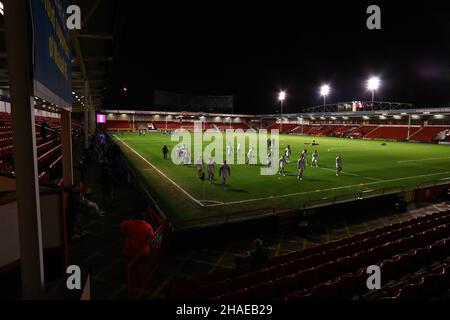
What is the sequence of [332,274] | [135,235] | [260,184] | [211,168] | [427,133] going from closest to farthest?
[332,274]
[135,235]
[260,184]
[211,168]
[427,133]

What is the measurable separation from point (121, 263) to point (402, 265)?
6871mm

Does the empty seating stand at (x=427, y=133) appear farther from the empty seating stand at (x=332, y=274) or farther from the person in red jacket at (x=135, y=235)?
the person in red jacket at (x=135, y=235)

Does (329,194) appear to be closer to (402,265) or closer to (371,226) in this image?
(371,226)

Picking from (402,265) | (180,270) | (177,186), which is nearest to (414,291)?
(402,265)

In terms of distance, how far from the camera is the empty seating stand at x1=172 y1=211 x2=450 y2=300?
528 centimetres

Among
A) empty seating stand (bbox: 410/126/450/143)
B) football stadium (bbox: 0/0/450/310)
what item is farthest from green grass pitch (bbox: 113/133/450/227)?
empty seating stand (bbox: 410/126/450/143)

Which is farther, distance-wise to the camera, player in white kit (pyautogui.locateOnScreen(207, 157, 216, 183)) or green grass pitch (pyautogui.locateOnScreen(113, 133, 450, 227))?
player in white kit (pyautogui.locateOnScreen(207, 157, 216, 183))

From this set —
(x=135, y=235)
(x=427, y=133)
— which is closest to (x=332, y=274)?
(x=135, y=235)

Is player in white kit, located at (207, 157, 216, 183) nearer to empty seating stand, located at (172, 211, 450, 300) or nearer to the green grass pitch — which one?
the green grass pitch

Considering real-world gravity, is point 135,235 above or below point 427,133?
below

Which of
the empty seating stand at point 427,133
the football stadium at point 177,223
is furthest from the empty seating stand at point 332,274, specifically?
the empty seating stand at point 427,133

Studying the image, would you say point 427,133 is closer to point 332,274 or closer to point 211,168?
point 211,168

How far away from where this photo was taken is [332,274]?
6.23 meters
